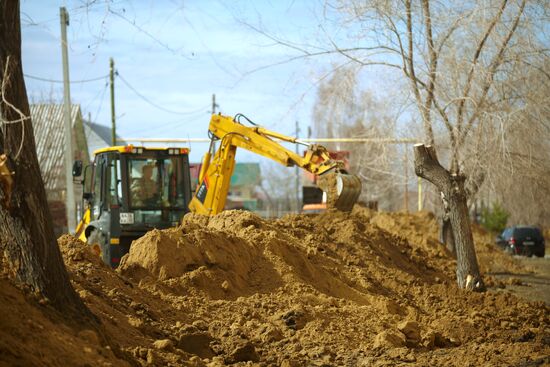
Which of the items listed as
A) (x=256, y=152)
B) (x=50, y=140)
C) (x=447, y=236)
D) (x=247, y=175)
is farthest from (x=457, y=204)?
(x=247, y=175)

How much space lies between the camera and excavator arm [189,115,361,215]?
17.0 metres

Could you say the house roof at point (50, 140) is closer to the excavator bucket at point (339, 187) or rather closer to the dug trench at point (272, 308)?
the excavator bucket at point (339, 187)

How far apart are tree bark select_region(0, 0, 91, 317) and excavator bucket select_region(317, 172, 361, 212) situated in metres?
9.82

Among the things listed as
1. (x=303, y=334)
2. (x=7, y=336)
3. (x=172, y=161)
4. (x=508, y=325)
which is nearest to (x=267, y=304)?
(x=303, y=334)

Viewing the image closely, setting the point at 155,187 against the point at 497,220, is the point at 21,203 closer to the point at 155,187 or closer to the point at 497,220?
the point at 155,187

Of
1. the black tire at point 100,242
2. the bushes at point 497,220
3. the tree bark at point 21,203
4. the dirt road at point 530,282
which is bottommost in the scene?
the dirt road at point 530,282

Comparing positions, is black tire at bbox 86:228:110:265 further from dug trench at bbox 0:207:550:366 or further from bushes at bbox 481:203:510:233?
bushes at bbox 481:203:510:233

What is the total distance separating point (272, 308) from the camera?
1117 cm

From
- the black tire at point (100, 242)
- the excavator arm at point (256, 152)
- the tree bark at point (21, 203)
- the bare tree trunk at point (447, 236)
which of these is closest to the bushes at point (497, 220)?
the bare tree trunk at point (447, 236)

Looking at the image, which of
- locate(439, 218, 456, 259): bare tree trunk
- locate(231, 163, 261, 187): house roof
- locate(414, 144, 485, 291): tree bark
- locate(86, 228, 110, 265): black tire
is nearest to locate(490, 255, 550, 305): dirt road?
locate(439, 218, 456, 259): bare tree trunk

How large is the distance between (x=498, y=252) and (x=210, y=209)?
1374cm

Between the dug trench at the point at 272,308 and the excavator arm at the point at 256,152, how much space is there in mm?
907

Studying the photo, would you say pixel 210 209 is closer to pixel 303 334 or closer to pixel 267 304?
pixel 267 304

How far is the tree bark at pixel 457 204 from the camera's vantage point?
15836 mm
